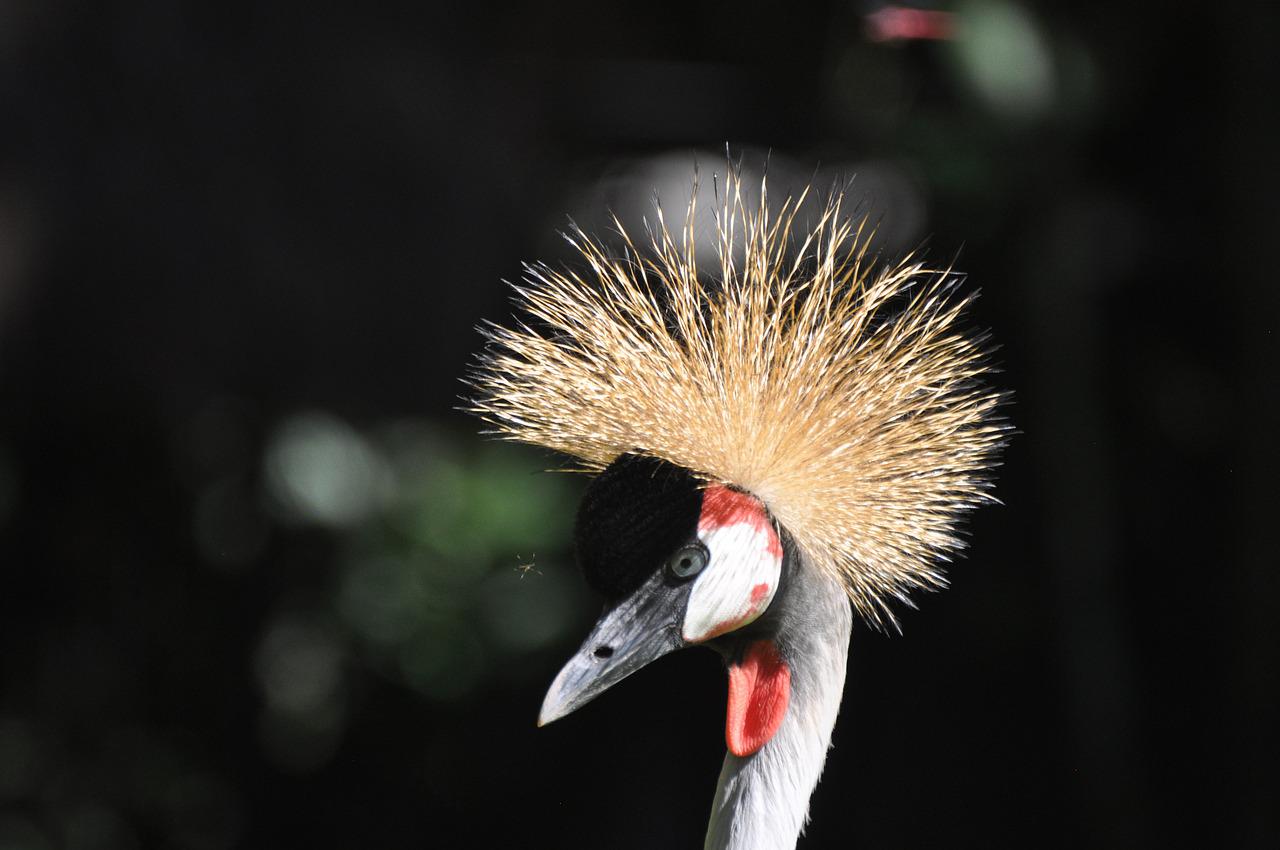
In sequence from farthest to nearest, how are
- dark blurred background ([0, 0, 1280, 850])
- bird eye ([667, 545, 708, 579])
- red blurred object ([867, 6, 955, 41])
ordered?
dark blurred background ([0, 0, 1280, 850]) → red blurred object ([867, 6, 955, 41]) → bird eye ([667, 545, 708, 579])

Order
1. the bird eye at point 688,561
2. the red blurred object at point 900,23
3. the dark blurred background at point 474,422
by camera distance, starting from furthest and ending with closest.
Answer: the dark blurred background at point 474,422 < the red blurred object at point 900,23 < the bird eye at point 688,561

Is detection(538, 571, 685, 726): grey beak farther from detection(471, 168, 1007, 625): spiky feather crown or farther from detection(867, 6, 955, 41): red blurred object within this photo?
detection(867, 6, 955, 41): red blurred object

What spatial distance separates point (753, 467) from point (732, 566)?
79 mm

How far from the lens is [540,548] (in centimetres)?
203

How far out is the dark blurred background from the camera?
1.95m

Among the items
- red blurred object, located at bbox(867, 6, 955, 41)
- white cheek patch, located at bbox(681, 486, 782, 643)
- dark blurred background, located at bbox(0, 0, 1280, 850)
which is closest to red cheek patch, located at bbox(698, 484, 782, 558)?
white cheek patch, located at bbox(681, 486, 782, 643)

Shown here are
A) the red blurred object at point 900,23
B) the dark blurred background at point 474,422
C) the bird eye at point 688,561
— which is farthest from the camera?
the dark blurred background at point 474,422

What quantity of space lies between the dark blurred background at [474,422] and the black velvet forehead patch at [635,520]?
3.28 feet

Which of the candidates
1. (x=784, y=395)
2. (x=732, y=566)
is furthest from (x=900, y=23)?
(x=732, y=566)

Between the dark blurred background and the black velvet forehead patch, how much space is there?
100cm

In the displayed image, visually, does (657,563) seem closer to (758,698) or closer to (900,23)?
(758,698)

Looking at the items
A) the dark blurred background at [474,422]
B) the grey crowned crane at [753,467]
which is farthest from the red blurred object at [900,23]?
the grey crowned crane at [753,467]

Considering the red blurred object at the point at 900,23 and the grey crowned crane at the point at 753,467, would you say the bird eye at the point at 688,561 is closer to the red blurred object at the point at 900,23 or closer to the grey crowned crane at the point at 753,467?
the grey crowned crane at the point at 753,467

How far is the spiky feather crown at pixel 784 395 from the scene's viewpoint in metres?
0.96
